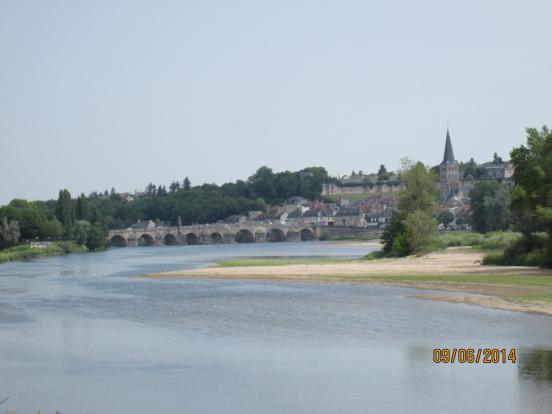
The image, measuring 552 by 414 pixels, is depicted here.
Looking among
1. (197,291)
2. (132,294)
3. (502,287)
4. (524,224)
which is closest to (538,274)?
(502,287)

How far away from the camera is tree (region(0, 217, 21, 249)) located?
141m

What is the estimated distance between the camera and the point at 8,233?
142m

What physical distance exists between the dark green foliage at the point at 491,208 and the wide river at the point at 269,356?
2998 inches

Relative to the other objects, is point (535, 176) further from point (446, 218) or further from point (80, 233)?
point (446, 218)

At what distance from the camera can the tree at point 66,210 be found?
514 feet

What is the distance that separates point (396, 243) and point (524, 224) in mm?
17002

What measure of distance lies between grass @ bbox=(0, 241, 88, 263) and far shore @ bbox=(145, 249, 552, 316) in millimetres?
54431

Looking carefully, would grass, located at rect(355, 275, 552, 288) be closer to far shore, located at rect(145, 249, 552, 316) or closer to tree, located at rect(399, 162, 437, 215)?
far shore, located at rect(145, 249, 552, 316)

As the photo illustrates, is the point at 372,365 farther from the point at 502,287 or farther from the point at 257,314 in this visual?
the point at 502,287

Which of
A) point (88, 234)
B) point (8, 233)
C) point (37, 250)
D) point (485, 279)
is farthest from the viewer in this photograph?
point (88, 234)

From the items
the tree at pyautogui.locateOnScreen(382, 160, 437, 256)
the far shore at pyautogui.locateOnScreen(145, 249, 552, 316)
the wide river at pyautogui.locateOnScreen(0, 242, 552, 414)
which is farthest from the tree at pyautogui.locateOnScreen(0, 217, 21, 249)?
the wide river at pyautogui.locateOnScreen(0, 242, 552, 414)

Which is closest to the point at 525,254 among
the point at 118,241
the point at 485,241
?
the point at 485,241

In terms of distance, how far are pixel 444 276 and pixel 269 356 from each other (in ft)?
93.1

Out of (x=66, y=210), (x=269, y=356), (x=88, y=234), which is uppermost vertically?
(x=66, y=210)
